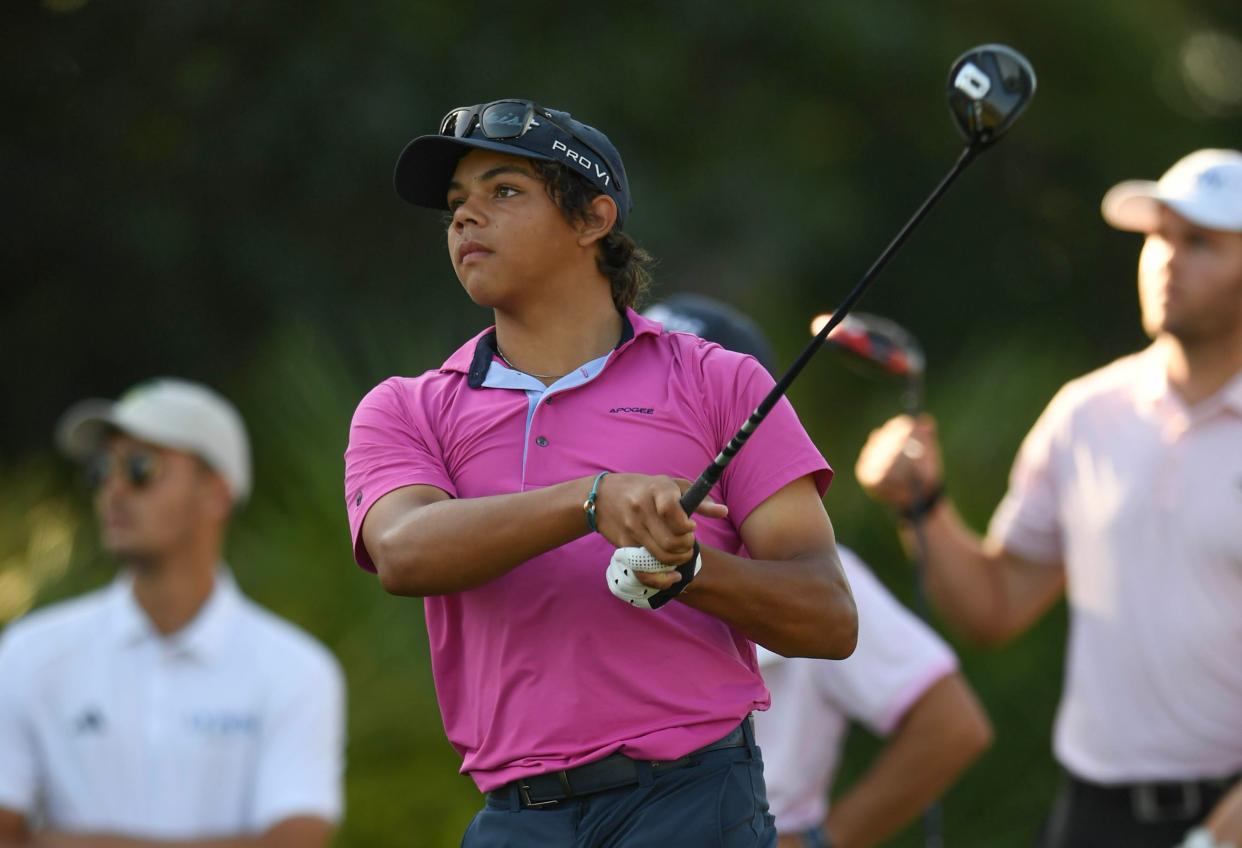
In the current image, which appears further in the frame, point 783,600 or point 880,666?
point 880,666

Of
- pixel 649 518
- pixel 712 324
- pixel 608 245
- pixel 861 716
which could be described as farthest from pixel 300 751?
pixel 649 518

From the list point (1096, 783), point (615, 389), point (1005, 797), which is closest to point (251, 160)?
point (1005, 797)

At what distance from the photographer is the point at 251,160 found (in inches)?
464

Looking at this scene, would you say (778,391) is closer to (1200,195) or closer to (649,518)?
(649,518)

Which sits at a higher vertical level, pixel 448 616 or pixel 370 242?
pixel 448 616

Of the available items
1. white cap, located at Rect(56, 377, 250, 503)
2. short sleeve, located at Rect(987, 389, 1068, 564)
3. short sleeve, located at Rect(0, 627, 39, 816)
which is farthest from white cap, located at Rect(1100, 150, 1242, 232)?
short sleeve, located at Rect(0, 627, 39, 816)

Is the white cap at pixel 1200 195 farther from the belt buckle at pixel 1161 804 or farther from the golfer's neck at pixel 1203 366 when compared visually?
the belt buckle at pixel 1161 804

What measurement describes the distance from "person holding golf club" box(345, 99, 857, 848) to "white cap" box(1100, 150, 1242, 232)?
249 cm

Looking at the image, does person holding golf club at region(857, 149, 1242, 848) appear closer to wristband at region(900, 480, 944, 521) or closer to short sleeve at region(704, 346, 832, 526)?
wristband at region(900, 480, 944, 521)

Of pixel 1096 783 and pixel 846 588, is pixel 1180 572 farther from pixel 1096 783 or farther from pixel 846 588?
pixel 846 588

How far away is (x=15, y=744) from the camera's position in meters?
5.20

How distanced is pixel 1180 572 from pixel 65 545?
423 cm

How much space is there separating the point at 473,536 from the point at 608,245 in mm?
691

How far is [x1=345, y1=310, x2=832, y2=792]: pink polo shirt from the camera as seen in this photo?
9.86 ft
